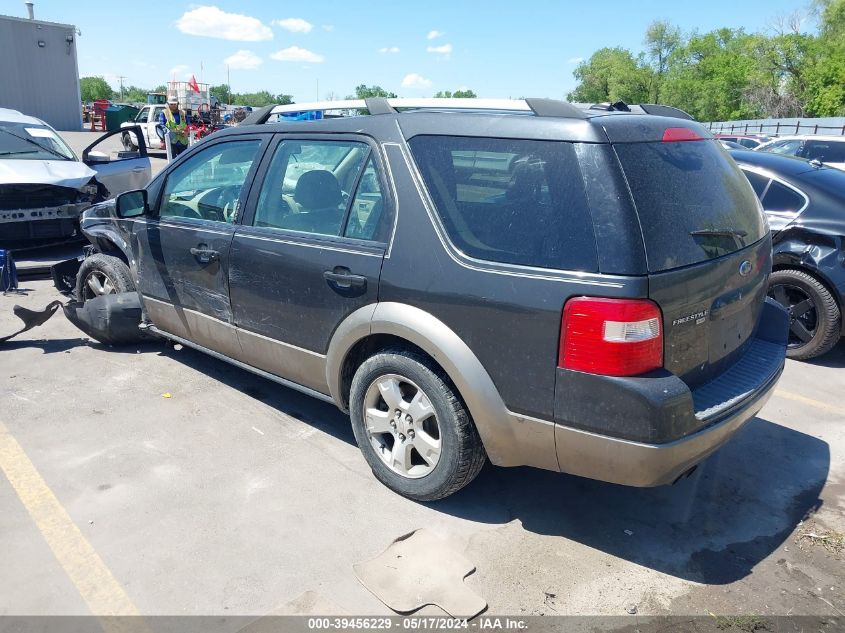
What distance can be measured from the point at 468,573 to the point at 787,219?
4.52 metres

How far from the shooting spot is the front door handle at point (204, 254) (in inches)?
160

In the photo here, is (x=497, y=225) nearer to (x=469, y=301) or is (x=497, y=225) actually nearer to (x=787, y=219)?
(x=469, y=301)

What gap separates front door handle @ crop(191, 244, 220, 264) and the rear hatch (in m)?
2.54

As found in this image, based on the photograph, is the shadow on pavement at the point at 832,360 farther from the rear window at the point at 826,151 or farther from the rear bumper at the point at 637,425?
the rear window at the point at 826,151

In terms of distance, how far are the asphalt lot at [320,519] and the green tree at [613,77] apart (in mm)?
87660

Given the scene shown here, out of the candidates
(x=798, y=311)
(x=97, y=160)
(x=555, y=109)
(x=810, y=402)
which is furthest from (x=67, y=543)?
(x=97, y=160)

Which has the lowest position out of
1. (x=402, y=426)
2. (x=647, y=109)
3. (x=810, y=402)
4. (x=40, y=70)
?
(x=810, y=402)

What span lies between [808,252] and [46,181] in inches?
321

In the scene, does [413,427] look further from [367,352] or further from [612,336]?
[612,336]

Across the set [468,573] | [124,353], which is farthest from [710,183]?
[124,353]

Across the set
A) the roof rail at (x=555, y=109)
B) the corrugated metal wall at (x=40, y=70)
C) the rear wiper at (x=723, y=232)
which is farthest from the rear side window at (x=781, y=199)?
the corrugated metal wall at (x=40, y=70)

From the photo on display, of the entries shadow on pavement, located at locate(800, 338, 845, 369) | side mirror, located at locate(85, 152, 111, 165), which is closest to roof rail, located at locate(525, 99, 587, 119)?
shadow on pavement, located at locate(800, 338, 845, 369)

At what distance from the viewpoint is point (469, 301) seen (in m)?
2.84

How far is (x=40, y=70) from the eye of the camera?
A: 30203 mm
